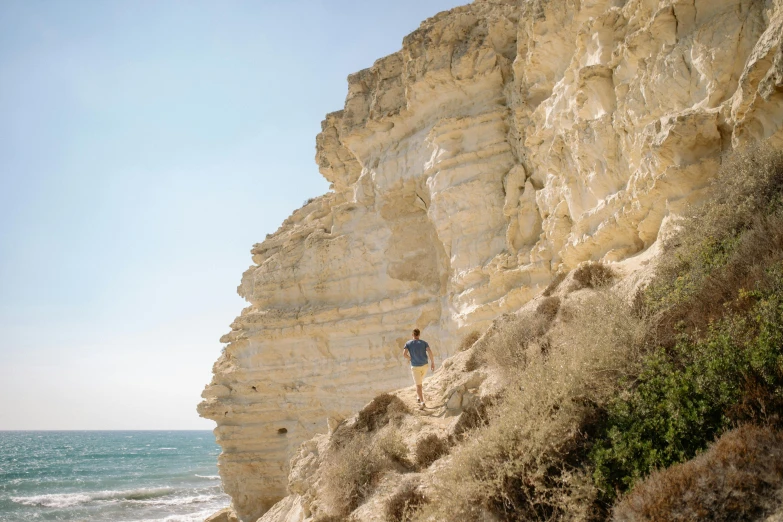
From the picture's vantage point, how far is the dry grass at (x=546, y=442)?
455 cm

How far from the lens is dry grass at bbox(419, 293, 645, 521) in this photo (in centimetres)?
455

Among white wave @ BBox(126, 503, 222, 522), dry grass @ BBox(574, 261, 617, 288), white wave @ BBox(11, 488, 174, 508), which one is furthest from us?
white wave @ BBox(11, 488, 174, 508)

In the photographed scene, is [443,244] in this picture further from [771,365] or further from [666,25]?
[771,365]

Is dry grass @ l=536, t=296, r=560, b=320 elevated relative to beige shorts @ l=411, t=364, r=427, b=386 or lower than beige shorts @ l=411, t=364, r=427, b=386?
elevated

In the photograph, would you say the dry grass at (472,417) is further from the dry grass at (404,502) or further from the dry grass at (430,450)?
the dry grass at (404,502)

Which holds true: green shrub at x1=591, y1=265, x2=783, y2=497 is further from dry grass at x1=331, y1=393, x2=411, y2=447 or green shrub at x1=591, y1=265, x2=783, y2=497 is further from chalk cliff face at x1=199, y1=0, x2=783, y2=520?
dry grass at x1=331, y1=393, x2=411, y2=447

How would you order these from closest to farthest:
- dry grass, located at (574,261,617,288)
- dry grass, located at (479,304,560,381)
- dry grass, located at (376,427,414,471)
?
dry grass, located at (376,427,414,471) → dry grass, located at (479,304,560,381) → dry grass, located at (574,261,617,288)

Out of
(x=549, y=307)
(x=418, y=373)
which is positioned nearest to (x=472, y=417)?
(x=418, y=373)

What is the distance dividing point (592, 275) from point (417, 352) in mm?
3107

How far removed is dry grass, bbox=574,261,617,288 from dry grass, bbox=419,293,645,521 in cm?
283

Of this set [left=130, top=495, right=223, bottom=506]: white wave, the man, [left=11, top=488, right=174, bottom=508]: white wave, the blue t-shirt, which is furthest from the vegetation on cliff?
[left=11, top=488, right=174, bottom=508]: white wave

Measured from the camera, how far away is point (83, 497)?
1201 inches

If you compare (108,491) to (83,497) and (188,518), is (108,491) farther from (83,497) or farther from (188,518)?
(188,518)

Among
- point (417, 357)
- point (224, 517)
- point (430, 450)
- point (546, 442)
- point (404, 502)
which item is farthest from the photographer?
point (224, 517)
